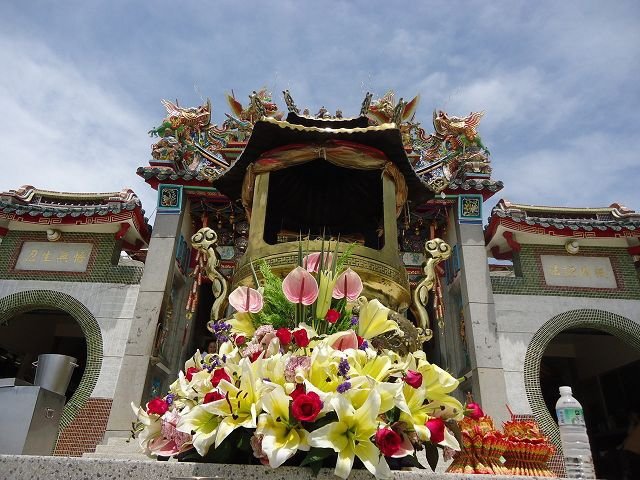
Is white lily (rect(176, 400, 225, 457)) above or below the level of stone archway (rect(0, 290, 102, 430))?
below

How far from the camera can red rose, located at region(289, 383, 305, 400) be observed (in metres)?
1.81

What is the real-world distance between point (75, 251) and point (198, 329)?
309 centimetres

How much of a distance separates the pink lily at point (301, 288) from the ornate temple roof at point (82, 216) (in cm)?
764

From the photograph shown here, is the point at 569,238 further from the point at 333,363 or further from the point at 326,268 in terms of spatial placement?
the point at 333,363

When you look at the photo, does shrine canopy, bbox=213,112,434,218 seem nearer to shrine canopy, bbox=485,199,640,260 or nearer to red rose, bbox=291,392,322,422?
red rose, bbox=291,392,322,422

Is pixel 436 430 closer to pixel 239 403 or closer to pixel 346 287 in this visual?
pixel 239 403

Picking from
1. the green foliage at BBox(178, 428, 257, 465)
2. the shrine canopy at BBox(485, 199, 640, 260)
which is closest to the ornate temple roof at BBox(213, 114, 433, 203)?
A: the green foliage at BBox(178, 428, 257, 465)

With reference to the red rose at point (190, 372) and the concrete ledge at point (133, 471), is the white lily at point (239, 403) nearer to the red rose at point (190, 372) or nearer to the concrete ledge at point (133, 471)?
the concrete ledge at point (133, 471)

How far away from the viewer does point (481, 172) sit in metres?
9.24

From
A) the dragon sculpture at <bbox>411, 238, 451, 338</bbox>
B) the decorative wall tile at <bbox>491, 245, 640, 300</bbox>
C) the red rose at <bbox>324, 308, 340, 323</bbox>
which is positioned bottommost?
the red rose at <bbox>324, 308, 340, 323</bbox>

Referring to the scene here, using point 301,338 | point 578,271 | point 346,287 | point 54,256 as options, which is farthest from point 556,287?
point 54,256

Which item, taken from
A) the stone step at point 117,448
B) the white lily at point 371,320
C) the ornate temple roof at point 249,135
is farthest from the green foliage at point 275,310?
the ornate temple roof at point 249,135

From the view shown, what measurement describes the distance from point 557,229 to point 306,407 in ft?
28.9

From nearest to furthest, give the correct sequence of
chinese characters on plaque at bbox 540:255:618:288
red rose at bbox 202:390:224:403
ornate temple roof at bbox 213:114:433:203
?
red rose at bbox 202:390:224:403, ornate temple roof at bbox 213:114:433:203, chinese characters on plaque at bbox 540:255:618:288
